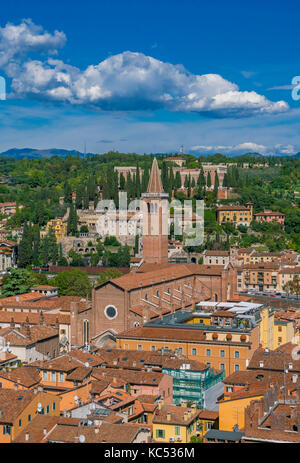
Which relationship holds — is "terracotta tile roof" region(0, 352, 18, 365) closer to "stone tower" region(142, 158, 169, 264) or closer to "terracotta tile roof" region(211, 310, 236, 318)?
"terracotta tile roof" region(211, 310, 236, 318)

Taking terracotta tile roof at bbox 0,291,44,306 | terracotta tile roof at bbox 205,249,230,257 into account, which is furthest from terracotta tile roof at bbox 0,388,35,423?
terracotta tile roof at bbox 205,249,230,257

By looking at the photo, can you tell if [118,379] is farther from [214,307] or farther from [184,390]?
[214,307]

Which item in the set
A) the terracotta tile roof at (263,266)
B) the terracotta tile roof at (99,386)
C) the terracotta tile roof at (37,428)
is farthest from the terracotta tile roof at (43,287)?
the terracotta tile roof at (37,428)

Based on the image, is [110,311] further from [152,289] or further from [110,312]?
[152,289]

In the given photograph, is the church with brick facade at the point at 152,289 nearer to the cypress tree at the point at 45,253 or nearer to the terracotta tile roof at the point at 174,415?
the terracotta tile roof at the point at 174,415

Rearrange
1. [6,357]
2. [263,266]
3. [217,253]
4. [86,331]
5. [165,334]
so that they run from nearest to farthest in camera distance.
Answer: [6,357]
[165,334]
[86,331]
[263,266]
[217,253]

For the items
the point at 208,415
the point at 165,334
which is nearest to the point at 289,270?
the point at 165,334
